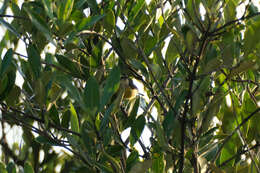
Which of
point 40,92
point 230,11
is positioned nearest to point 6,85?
point 40,92

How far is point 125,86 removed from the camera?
32.9 inches

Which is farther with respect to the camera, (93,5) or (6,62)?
(93,5)

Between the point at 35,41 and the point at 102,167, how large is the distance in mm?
366

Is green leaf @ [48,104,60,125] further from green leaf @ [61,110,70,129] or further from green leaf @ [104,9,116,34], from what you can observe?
green leaf @ [104,9,116,34]

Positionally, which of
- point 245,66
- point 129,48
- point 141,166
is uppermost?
point 129,48

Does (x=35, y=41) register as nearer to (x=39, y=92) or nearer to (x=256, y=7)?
(x=39, y=92)

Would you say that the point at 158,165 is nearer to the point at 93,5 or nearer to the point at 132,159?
the point at 132,159

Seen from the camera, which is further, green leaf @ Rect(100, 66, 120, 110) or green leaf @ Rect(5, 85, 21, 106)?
green leaf @ Rect(5, 85, 21, 106)

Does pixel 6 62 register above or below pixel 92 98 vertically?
above

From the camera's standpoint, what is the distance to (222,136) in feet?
3.37

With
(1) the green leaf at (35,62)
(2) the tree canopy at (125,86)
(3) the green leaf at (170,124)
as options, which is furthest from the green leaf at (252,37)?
(1) the green leaf at (35,62)

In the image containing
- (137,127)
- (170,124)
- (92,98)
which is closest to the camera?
(92,98)

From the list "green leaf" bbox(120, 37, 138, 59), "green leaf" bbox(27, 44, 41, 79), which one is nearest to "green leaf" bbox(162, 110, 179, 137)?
"green leaf" bbox(120, 37, 138, 59)

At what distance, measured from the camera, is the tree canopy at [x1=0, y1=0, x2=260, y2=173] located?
2.71 ft
